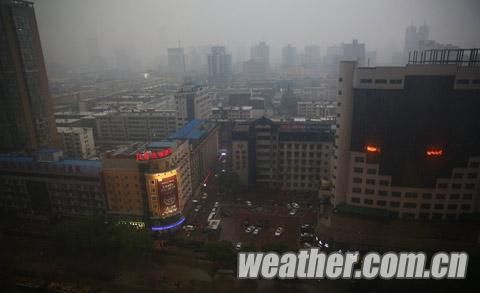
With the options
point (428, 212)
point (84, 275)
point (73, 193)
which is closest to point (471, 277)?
point (428, 212)

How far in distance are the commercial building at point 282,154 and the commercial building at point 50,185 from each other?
5435 mm

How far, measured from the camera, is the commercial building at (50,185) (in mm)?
10203

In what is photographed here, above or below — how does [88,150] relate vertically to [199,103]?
below

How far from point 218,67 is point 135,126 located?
23002 millimetres

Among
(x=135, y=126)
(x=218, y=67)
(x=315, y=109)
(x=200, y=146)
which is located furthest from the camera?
(x=218, y=67)

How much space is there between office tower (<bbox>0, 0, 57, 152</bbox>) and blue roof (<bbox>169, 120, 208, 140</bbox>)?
568 cm

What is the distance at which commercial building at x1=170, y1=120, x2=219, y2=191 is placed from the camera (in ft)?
42.0

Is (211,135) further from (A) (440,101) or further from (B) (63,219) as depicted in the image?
(A) (440,101)

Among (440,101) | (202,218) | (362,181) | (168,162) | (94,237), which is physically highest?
(440,101)

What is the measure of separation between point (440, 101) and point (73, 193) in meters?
11.7

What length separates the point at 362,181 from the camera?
30.5 feet

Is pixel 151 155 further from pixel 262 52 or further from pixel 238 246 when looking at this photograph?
pixel 262 52

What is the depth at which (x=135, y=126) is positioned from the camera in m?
20.1

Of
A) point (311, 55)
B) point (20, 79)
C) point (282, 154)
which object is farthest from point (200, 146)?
point (311, 55)
